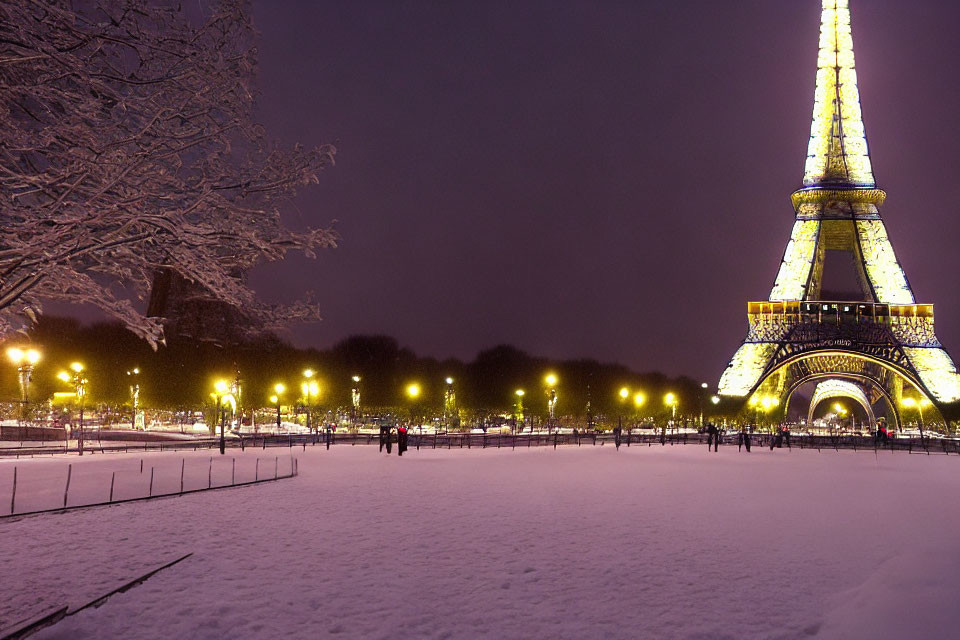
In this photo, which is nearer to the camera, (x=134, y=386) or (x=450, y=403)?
(x=134, y=386)

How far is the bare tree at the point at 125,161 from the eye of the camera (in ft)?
28.6

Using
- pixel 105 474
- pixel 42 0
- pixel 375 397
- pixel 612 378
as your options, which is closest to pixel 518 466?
pixel 105 474

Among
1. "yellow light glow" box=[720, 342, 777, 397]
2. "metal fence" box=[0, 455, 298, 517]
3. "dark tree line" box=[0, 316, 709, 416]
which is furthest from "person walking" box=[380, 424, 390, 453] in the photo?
"yellow light glow" box=[720, 342, 777, 397]

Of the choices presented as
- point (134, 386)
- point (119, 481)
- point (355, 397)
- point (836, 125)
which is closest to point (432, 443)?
point (119, 481)

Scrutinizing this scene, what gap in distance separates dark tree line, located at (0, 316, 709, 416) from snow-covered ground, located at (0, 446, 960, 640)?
167 feet

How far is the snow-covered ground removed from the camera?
27.7 ft

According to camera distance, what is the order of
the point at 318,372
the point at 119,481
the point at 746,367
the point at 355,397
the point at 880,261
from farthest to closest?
the point at 318,372 < the point at 880,261 < the point at 355,397 < the point at 746,367 < the point at 119,481

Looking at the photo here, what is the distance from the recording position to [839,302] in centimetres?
8119

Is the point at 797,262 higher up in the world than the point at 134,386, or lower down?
higher up

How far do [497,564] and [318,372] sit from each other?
8069cm

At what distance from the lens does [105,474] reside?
84.1 feet

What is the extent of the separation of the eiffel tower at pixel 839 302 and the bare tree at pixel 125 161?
7151cm

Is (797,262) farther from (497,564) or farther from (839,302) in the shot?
(497,564)

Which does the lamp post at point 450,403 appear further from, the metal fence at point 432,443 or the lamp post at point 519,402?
the metal fence at point 432,443
